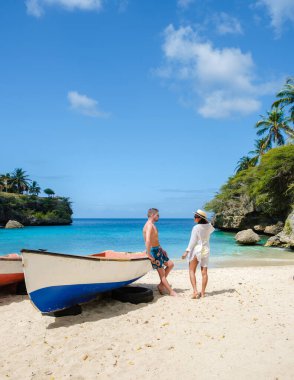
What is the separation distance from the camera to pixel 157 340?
501cm

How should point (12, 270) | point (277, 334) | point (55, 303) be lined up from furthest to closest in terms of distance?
1. point (12, 270)
2. point (55, 303)
3. point (277, 334)

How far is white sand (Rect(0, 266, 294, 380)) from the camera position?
4128 mm

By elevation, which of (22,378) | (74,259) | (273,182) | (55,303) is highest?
(273,182)

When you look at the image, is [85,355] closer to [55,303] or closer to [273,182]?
[55,303]

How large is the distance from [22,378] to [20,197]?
8057 cm

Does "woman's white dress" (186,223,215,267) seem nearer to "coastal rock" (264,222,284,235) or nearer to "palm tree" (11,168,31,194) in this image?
"coastal rock" (264,222,284,235)

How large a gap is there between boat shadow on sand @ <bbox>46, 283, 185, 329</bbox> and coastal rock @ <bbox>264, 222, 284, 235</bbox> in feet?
93.6

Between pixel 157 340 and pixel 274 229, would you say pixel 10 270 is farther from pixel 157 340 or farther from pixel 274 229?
pixel 274 229

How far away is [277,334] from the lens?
510cm

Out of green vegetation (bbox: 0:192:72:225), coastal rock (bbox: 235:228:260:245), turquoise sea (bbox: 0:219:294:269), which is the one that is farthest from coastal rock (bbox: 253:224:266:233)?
green vegetation (bbox: 0:192:72:225)

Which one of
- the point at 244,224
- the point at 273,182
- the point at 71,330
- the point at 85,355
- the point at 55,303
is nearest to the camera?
the point at 85,355

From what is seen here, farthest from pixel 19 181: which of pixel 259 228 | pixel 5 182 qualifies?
pixel 259 228

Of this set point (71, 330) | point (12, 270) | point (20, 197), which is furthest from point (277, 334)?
point (20, 197)

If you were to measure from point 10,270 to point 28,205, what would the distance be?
76648 millimetres
